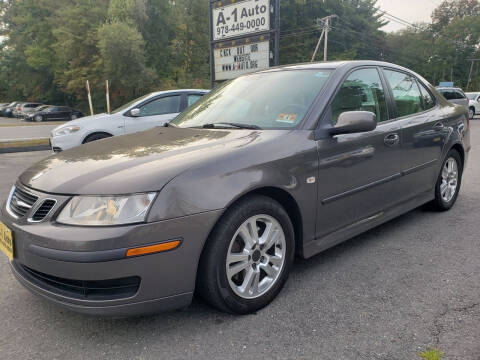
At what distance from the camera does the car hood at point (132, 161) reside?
2.04m

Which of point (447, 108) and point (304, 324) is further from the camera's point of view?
point (447, 108)

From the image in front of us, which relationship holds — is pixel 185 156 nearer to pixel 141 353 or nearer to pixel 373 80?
pixel 141 353

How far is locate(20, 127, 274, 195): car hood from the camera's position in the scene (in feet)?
6.70

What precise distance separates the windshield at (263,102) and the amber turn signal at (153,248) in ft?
3.83

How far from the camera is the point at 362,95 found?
3240 millimetres

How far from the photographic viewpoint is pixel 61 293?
2.03m

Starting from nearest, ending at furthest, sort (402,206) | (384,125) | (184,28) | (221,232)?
(221,232), (384,125), (402,206), (184,28)

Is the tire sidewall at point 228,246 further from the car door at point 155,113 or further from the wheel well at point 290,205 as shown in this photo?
the car door at point 155,113

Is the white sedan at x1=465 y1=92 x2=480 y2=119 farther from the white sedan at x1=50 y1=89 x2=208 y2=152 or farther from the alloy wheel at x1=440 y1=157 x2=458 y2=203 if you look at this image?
the alloy wheel at x1=440 y1=157 x2=458 y2=203

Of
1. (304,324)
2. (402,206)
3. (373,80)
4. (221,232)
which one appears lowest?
(304,324)

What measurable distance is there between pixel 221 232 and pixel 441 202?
3008mm

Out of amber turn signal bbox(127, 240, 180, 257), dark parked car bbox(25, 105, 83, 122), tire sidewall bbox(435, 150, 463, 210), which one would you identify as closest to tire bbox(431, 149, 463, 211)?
tire sidewall bbox(435, 150, 463, 210)

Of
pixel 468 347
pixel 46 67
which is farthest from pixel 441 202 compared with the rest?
pixel 46 67

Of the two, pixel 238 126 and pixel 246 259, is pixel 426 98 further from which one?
pixel 246 259
